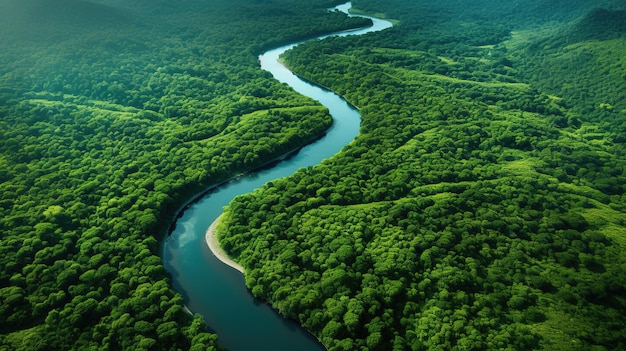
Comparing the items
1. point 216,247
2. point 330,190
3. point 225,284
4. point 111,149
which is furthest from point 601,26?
point 111,149

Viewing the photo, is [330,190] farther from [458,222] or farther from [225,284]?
[225,284]

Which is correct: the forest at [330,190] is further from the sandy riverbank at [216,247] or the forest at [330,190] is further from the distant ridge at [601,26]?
the sandy riverbank at [216,247]

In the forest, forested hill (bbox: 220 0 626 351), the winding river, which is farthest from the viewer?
the winding river

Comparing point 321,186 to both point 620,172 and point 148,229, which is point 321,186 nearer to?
point 148,229

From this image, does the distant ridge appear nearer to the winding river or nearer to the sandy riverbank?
the winding river

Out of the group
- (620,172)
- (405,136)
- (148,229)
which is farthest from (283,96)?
(620,172)

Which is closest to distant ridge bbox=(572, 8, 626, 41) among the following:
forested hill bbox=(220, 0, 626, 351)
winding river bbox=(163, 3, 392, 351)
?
forested hill bbox=(220, 0, 626, 351)
